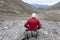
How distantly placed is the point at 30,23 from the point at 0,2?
45653 millimetres

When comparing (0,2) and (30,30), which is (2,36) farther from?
(0,2)

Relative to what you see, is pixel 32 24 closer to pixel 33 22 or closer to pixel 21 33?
pixel 33 22

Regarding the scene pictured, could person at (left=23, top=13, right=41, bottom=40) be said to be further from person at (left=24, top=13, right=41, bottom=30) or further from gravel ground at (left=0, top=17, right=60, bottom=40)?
gravel ground at (left=0, top=17, right=60, bottom=40)

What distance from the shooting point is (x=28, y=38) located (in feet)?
44.1

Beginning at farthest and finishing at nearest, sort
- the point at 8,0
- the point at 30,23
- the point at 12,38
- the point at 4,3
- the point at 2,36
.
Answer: the point at 8,0
the point at 4,3
the point at 2,36
the point at 12,38
the point at 30,23

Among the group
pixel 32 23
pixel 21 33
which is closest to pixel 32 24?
pixel 32 23

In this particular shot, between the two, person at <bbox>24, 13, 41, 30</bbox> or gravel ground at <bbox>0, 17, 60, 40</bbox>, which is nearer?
person at <bbox>24, 13, 41, 30</bbox>

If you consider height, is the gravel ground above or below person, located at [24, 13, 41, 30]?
below

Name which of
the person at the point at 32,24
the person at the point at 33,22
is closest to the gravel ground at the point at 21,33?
the person at the point at 32,24

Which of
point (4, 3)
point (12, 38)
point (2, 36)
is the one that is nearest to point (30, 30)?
point (12, 38)

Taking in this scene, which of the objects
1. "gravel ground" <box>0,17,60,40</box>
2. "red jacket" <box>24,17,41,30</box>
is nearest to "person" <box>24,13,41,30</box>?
"red jacket" <box>24,17,41,30</box>

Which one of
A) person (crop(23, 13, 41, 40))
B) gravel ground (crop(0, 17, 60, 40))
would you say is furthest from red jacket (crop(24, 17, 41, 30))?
gravel ground (crop(0, 17, 60, 40))

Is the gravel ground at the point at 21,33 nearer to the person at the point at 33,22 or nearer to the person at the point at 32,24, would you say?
the person at the point at 32,24

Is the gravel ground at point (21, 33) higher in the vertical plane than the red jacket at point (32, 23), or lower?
lower
